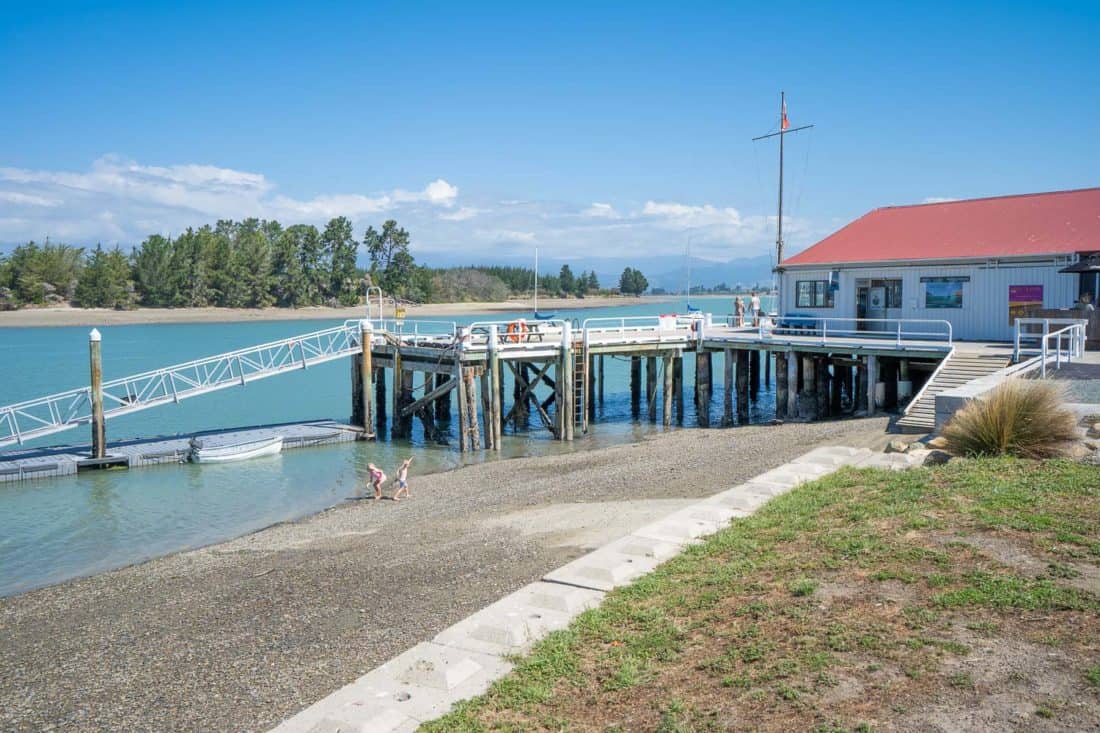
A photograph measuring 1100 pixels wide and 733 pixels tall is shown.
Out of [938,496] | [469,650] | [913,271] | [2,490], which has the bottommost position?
[2,490]

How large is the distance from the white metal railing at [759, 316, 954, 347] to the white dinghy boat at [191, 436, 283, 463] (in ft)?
56.1

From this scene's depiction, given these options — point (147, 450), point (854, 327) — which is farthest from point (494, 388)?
point (854, 327)

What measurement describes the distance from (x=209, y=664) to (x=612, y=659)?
4808 mm

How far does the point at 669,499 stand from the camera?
52.1ft

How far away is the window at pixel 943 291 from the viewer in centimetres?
2909

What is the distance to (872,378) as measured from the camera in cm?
2673

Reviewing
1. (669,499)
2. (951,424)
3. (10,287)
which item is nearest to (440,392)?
(669,499)

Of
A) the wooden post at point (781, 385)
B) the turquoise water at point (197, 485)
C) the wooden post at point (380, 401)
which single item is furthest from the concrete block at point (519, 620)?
the wooden post at point (380, 401)

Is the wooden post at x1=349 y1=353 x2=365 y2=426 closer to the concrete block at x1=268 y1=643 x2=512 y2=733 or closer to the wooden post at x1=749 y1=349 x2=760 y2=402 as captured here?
the wooden post at x1=749 y1=349 x2=760 y2=402

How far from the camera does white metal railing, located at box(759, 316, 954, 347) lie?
95.0 ft

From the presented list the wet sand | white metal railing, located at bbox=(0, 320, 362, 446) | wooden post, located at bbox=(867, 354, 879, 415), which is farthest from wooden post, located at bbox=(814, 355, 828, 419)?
the wet sand

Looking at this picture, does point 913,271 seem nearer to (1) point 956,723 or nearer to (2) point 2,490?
(1) point 956,723

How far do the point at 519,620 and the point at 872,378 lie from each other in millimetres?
20496

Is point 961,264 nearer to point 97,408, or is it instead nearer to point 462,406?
point 462,406
